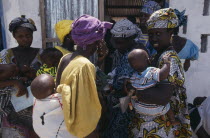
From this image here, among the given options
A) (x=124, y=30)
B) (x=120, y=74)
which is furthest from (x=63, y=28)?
(x=120, y=74)

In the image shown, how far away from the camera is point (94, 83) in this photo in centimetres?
190

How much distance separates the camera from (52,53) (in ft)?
8.85

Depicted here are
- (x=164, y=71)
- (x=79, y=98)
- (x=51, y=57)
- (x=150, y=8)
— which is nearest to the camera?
(x=79, y=98)

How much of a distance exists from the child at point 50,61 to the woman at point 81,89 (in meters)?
0.77

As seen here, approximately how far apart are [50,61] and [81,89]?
103 cm

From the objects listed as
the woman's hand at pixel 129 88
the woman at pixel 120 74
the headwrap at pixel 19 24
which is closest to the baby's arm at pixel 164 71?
the woman's hand at pixel 129 88

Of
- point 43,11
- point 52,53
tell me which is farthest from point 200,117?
point 43,11

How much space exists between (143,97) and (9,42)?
267 centimetres

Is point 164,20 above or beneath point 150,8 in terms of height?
beneath

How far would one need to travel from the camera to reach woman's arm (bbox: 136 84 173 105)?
2041 millimetres

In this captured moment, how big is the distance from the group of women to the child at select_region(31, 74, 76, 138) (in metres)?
0.13

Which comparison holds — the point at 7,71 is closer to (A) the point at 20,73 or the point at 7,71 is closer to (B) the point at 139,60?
(A) the point at 20,73

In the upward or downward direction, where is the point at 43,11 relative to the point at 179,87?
upward

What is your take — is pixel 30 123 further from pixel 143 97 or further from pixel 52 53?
pixel 143 97
